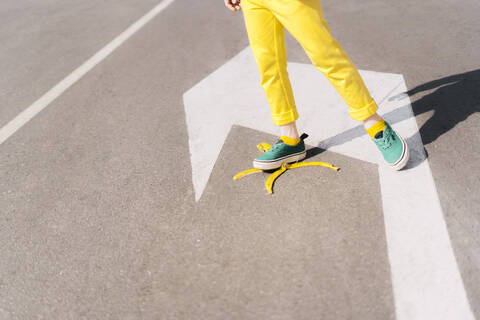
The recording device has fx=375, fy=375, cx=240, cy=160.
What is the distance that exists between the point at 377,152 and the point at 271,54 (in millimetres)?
1064

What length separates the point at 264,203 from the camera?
2.46 m

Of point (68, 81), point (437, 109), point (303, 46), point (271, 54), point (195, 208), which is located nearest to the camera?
point (303, 46)

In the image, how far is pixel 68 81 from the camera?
4543 millimetres

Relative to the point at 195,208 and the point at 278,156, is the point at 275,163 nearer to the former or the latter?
the point at 278,156

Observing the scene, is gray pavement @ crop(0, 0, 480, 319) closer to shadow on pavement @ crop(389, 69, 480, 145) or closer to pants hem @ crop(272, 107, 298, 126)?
shadow on pavement @ crop(389, 69, 480, 145)

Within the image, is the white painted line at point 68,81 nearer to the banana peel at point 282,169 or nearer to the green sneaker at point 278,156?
the banana peel at point 282,169

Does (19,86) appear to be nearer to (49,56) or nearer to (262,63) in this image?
(49,56)

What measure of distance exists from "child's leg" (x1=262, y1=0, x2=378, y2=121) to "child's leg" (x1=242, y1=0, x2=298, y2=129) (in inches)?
4.8

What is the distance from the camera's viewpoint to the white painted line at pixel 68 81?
382 cm

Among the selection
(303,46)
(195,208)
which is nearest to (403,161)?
(303,46)

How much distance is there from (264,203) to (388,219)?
76 centimetres

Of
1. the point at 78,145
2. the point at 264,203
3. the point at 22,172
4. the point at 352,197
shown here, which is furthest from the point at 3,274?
the point at 352,197

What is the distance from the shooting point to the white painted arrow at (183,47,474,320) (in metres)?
1.84

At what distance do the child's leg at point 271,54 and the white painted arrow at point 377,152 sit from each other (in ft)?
1.62
